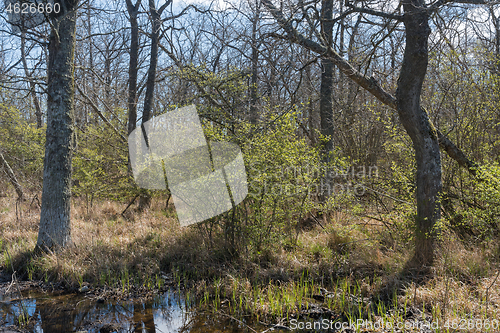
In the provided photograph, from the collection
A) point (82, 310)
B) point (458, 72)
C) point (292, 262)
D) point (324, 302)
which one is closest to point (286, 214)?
point (292, 262)

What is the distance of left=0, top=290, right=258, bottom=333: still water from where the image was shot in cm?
408

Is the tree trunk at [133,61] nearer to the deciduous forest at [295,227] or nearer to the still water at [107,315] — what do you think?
the deciduous forest at [295,227]

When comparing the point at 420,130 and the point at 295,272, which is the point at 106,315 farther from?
the point at 420,130

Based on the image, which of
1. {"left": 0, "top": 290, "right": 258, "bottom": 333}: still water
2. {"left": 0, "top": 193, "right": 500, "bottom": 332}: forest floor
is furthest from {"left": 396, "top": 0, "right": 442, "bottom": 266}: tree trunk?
{"left": 0, "top": 290, "right": 258, "bottom": 333}: still water

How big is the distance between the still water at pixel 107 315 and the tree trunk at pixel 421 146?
2.84m

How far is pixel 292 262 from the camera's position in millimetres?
5441

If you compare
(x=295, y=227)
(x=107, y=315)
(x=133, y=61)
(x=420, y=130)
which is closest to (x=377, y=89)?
(x=420, y=130)

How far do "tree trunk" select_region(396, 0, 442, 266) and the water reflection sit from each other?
2871 mm

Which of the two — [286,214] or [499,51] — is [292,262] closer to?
[286,214]

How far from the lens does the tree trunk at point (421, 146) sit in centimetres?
466

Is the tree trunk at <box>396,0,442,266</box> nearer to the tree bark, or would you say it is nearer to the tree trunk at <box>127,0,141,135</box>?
the tree bark

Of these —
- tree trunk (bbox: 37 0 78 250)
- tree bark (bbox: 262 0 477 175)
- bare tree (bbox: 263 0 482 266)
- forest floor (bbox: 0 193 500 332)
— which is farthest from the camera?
tree trunk (bbox: 37 0 78 250)

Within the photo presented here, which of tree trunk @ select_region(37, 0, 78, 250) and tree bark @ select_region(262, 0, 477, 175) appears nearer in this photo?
tree bark @ select_region(262, 0, 477, 175)

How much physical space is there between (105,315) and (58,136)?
327cm
